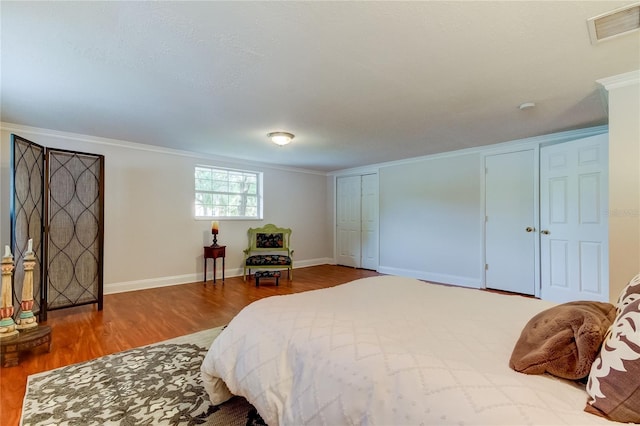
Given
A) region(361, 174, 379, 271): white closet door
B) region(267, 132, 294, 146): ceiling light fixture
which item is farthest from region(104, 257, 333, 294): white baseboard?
region(267, 132, 294, 146): ceiling light fixture

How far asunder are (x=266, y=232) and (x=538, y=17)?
4827 millimetres

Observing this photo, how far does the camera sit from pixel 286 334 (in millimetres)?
1358

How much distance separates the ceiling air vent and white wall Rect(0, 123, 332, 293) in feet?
16.4

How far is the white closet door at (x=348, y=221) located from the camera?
663cm

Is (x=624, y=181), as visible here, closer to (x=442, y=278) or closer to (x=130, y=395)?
(x=442, y=278)

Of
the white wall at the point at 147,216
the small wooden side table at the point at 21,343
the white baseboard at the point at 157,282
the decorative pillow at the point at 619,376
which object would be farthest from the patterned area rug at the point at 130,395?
the white wall at the point at 147,216

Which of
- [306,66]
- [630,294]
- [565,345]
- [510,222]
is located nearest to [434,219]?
[510,222]

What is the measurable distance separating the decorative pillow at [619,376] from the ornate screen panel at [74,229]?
4387 millimetres

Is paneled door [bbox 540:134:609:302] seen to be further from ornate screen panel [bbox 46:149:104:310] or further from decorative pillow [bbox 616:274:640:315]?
ornate screen panel [bbox 46:149:104:310]

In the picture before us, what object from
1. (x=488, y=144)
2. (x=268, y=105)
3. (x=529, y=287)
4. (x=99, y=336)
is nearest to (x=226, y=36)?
(x=268, y=105)

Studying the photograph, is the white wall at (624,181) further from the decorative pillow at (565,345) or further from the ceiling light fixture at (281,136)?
the ceiling light fixture at (281,136)

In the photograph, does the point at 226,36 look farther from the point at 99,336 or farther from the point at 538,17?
the point at 99,336

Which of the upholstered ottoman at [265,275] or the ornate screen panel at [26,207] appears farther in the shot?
the upholstered ottoman at [265,275]

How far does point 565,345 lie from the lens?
38.3 inches
